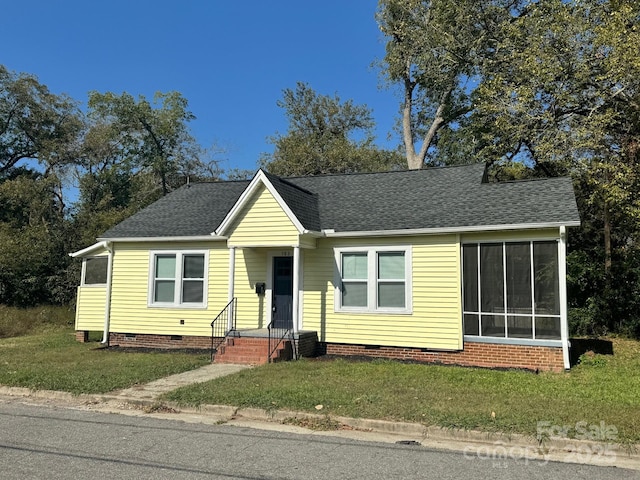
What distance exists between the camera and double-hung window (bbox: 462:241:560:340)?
35.2 ft

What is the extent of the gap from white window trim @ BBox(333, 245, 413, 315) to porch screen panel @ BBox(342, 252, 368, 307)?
104mm

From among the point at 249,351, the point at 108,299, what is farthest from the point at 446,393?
the point at 108,299

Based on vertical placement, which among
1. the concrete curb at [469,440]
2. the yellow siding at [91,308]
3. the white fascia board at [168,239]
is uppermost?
the white fascia board at [168,239]

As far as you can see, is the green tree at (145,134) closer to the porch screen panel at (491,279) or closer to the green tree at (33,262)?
the green tree at (33,262)

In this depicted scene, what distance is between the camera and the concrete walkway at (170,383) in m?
8.24

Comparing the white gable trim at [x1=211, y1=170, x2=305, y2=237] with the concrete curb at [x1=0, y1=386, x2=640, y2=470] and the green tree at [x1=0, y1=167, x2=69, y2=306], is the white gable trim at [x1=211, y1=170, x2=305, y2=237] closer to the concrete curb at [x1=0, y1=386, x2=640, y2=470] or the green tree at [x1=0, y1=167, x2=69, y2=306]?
the concrete curb at [x1=0, y1=386, x2=640, y2=470]

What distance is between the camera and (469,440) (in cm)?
592

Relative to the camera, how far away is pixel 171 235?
46.8 feet

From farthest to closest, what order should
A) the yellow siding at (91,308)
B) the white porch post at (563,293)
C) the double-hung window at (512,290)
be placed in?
the yellow siding at (91,308)
the double-hung window at (512,290)
the white porch post at (563,293)

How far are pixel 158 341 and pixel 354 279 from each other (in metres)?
6.25

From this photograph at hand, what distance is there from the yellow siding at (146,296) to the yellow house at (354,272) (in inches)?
1.4

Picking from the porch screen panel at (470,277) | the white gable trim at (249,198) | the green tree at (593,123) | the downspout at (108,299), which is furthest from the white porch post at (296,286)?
the green tree at (593,123)

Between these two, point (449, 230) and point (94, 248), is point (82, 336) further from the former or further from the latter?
point (449, 230)

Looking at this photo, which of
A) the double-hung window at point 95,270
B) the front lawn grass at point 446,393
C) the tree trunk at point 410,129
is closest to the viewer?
the front lawn grass at point 446,393
